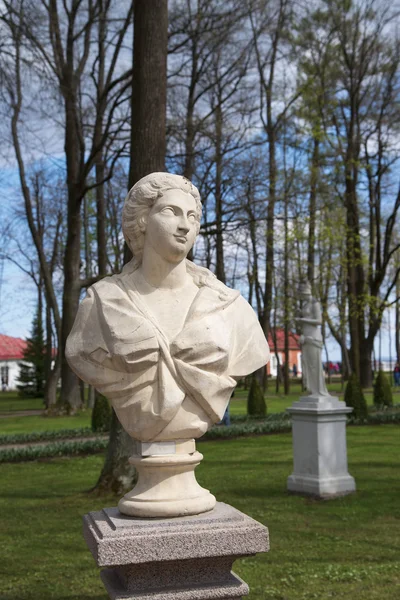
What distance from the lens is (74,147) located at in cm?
2075

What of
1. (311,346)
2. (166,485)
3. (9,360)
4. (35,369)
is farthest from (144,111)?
(9,360)

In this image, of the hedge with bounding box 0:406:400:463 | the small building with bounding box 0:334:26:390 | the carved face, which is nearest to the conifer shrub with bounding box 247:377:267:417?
the hedge with bounding box 0:406:400:463

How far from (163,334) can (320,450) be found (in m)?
7.05

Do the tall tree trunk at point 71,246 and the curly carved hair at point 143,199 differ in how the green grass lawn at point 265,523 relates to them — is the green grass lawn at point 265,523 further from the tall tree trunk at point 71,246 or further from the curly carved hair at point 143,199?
the tall tree trunk at point 71,246

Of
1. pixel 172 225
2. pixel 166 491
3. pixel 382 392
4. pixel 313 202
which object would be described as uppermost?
pixel 313 202

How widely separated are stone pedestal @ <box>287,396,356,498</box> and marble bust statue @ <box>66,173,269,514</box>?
21.7 feet

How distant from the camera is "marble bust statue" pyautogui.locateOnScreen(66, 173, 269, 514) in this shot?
3400 millimetres

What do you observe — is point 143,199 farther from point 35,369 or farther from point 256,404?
point 35,369

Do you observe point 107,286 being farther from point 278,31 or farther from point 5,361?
point 5,361

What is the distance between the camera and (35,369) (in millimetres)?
40156

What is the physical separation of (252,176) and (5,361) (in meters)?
47.0

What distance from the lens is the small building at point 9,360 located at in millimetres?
58222

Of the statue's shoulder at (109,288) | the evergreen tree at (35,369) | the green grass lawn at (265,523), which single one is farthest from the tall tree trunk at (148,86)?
the evergreen tree at (35,369)

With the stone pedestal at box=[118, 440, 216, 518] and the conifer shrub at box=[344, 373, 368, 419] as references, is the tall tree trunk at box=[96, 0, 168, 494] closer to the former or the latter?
the stone pedestal at box=[118, 440, 216, 518]
